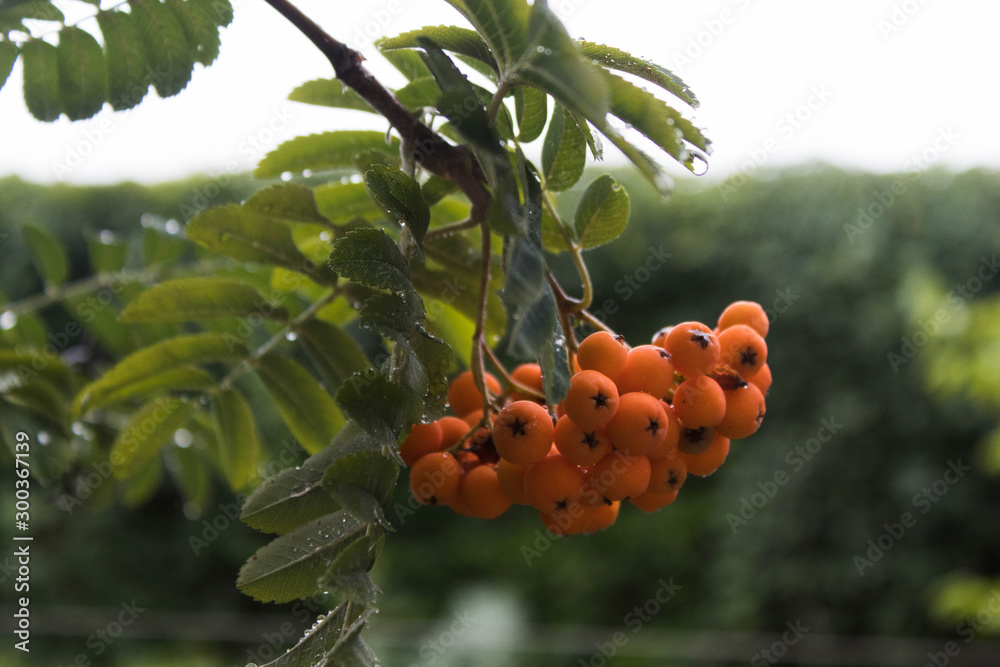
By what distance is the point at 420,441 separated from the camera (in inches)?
33.0

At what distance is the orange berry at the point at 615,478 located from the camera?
77cm

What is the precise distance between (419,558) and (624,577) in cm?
146

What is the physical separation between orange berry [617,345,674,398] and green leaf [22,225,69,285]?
152 centimetres

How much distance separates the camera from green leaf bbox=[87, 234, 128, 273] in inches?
65.7

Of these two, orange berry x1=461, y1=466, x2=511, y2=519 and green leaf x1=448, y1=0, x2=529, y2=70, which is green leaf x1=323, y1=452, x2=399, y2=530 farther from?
green leaf x1=448, y1=0, x2=529, y2=70

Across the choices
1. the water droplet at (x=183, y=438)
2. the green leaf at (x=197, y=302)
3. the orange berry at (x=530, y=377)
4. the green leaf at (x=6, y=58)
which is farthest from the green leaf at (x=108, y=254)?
the orange berry at (x=530, y=377)

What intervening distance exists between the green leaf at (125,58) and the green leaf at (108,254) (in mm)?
759

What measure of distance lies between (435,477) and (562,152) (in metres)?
0.42

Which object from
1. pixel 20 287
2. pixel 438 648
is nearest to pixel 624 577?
pixel 438 648

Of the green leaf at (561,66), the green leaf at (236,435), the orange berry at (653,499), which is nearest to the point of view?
the green leaf at (561,66)

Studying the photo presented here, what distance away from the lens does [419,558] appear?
5.18 meters

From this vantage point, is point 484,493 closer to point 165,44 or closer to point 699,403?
point 699,403

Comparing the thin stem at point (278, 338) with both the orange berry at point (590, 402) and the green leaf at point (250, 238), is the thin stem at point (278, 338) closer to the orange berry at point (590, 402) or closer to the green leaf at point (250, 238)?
the green leaf at point (250, 238)

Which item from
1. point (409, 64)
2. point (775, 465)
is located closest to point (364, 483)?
point (409, 64)
